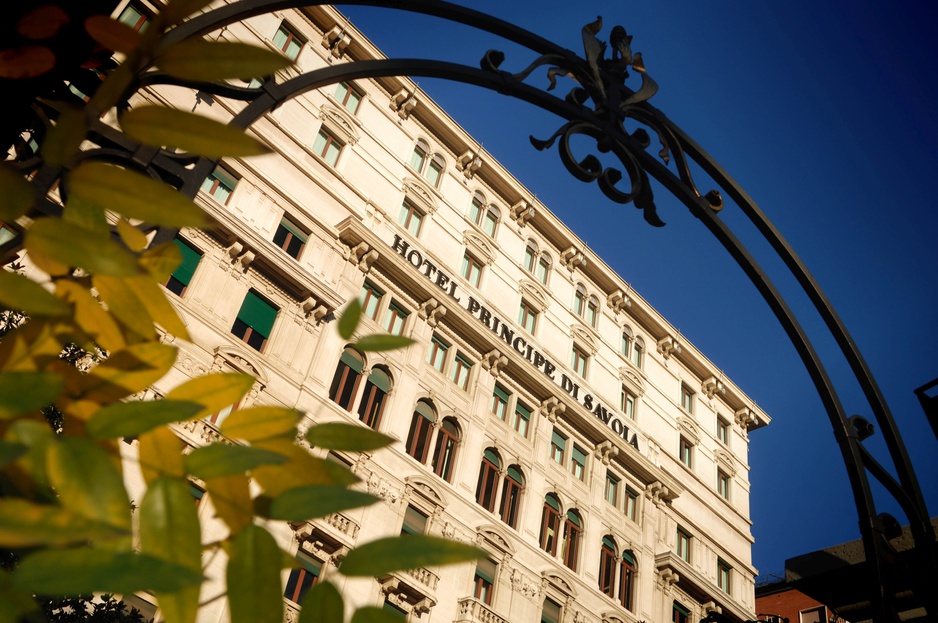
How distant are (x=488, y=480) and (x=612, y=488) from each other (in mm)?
5257

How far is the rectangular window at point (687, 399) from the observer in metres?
28.2

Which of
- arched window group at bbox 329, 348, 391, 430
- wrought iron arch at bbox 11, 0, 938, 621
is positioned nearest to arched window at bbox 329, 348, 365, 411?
arched window group at bbox 329, 348, 391, 430

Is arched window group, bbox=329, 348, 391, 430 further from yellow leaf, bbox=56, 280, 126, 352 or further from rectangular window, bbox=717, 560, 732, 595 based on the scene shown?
yellow leaf, bbox=56, 280, 126, 352

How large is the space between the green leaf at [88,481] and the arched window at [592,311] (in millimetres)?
25633

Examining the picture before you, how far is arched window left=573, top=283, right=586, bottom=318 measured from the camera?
84.5 feet

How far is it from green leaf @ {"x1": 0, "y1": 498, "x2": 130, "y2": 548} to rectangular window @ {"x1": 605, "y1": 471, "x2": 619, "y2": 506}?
23.4 metres

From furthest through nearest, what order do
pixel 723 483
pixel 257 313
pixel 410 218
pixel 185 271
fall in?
pixel 723 483, pixel 410 218, pixel 257 313, pixel 185 271

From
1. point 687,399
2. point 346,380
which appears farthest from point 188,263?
point 687,399

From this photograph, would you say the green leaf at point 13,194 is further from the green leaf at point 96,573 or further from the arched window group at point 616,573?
the arched window group at point 616,573

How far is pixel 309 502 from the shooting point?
0.63 meters

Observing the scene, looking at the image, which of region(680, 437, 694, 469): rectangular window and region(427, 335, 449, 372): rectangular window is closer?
region(427, 335, 449, 372): rectangular window

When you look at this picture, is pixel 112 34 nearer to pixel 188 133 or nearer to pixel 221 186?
pixel 188 133

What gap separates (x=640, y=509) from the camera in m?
23.8

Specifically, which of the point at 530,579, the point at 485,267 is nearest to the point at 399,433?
the point at 530,579
